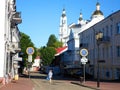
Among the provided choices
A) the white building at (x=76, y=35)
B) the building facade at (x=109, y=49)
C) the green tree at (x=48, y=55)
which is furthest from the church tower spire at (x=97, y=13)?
the green tree at (x=48, y=55)

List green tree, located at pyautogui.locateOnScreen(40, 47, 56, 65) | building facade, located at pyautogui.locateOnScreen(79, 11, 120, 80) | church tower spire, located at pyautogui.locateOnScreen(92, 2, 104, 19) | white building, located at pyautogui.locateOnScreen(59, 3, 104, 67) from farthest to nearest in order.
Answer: green tree, located at pyautogui.locateOnScreen(40, 47, 56, 65) → church tower spire, located at pyautogui.locateOnScreen(92, 2, 104, 19) → white building, located at pyautogui.locateOnScreen(59, 3, 104, 67) → building facade, located at pyautogui.locateOnScreen(79, 11, 120, 80)

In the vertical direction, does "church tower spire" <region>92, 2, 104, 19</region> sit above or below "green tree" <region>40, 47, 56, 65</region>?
above

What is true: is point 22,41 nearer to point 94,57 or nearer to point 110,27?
point 94,57

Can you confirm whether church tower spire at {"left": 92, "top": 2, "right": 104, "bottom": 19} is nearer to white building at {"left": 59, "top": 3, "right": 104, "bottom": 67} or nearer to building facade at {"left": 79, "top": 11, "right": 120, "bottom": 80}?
white building at {"left": 59, "top": 3, "right": 104, "bottom": 67}

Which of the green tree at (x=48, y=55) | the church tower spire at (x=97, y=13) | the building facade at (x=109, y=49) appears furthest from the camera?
the green tree at (x=48, y=55)

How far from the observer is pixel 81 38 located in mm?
84500

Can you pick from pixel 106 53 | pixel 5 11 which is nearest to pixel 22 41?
pixel 106 53

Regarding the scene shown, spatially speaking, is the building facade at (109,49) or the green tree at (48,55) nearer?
the building facade at (109,49)

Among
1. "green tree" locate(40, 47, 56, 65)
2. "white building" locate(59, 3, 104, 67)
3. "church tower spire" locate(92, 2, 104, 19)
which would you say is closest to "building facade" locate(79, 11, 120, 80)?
"white building" locate(59, 3, 104, 67)

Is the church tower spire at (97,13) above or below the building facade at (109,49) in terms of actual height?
above

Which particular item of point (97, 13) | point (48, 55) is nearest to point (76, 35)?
point (97, 13)

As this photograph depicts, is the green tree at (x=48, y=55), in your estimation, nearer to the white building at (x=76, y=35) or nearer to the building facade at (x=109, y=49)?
the white building at (x=76, y=35)

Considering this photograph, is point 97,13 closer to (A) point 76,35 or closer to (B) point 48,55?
(A) point 76,35

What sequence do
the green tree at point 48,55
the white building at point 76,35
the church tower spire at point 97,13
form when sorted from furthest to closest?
the green tree at point 48,55 → the church tower spire at point 97,13 → the white building at point 76,35
